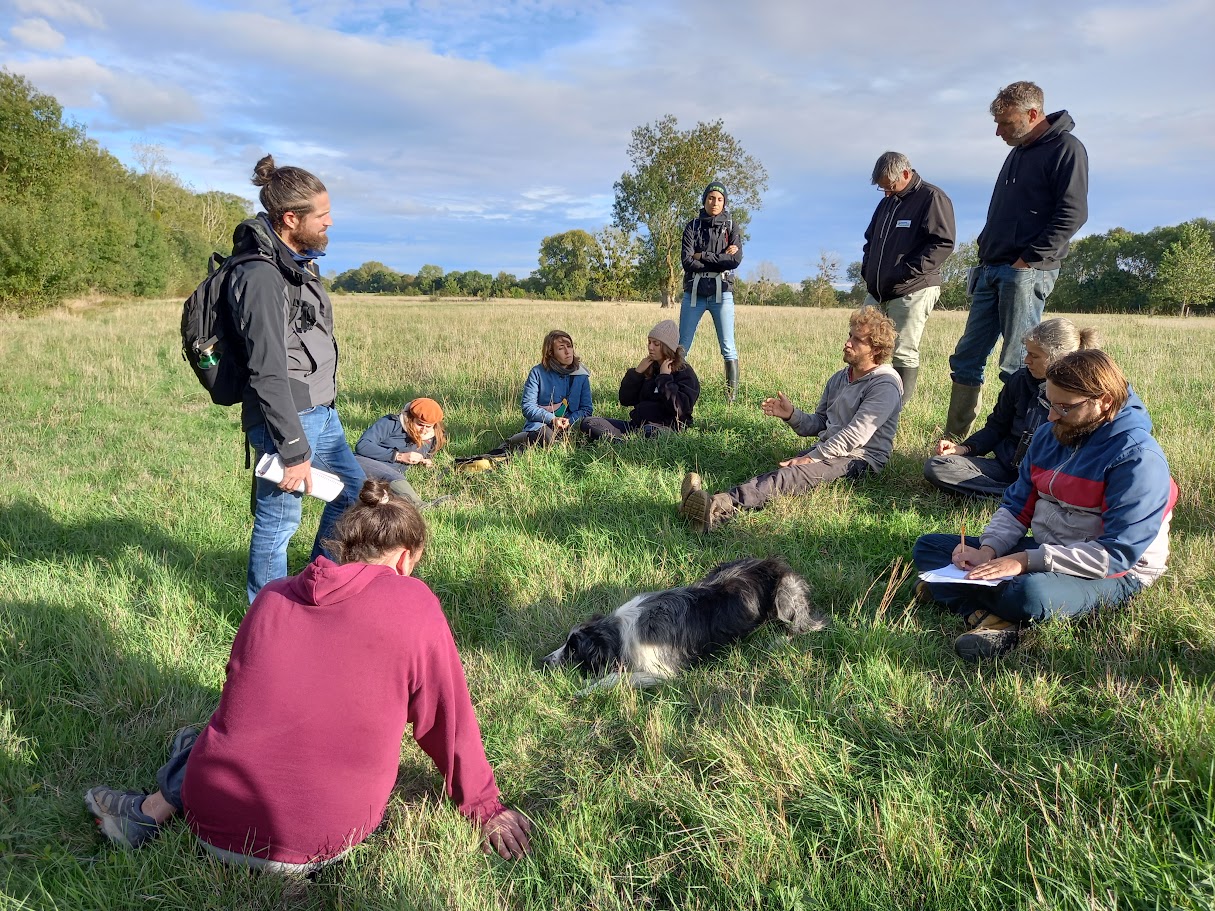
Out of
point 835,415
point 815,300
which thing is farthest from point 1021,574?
point 815,300

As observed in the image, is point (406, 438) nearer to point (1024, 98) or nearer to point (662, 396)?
point (662, 396)

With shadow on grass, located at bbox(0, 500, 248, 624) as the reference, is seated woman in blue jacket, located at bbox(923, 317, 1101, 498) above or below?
above

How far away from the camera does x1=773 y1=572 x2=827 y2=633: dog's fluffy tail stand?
3668mm

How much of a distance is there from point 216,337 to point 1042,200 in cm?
586

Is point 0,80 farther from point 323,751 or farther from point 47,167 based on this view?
point 323,751

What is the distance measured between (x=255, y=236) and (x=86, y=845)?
252 centimetres

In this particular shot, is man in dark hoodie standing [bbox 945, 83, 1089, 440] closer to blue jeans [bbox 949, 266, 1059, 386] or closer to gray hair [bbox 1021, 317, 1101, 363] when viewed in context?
blue jeans [bbox 949, 266, 1059, 386]

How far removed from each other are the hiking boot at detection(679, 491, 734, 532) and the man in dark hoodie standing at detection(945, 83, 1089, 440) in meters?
2.50

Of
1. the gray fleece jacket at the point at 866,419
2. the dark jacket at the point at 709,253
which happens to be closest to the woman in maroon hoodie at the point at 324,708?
the gray fleece jacket at the point at 866,419

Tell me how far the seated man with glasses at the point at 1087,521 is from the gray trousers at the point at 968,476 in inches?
57.0

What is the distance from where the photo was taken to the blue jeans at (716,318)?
8.19 metres

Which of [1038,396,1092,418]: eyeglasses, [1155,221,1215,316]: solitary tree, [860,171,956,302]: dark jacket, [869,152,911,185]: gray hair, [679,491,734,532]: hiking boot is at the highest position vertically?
[1155,221,1215,316]: solitary tree

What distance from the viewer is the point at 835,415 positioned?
18.6ft

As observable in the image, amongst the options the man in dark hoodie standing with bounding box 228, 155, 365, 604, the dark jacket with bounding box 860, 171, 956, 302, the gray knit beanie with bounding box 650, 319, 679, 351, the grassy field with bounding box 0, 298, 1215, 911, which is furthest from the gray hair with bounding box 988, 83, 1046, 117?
the man in dark hoodie standing with bounding box 228, 155, 365, 604
